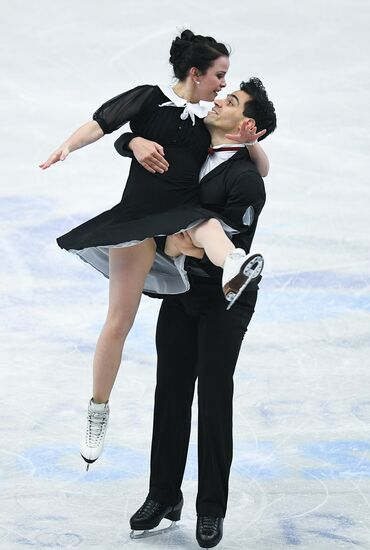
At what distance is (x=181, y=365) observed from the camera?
4.43 metres

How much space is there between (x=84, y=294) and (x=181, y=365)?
2.47m

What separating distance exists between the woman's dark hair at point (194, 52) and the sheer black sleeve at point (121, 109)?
0.17 meters

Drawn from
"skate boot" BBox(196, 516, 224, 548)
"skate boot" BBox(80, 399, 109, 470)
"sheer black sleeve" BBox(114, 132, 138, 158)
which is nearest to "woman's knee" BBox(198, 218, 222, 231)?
"sheer black sleeve" BBox(114, 132, 138, 158)

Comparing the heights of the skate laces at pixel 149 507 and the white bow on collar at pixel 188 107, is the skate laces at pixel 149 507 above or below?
below

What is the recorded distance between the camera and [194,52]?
424cm

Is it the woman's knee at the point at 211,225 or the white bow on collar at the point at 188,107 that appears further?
the white bow on collar at the point at 188,107

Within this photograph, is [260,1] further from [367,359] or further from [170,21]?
[367,359]

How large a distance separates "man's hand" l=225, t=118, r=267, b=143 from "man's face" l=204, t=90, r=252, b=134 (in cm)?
5

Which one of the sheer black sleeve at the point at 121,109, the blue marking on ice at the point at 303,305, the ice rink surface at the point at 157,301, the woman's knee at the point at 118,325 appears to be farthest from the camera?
the blue marking on ice at the point at 303,305

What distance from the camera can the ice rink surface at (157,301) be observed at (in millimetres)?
4621

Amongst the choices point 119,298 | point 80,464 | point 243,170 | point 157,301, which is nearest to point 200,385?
point 119,298

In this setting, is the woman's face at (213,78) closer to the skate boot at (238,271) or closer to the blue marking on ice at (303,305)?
the skate boot at (238,271)

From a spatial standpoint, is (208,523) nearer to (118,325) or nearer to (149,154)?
(118,325)

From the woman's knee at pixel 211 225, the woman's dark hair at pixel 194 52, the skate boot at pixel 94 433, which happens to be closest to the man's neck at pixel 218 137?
the woman's dark hair at pixel 194 52
